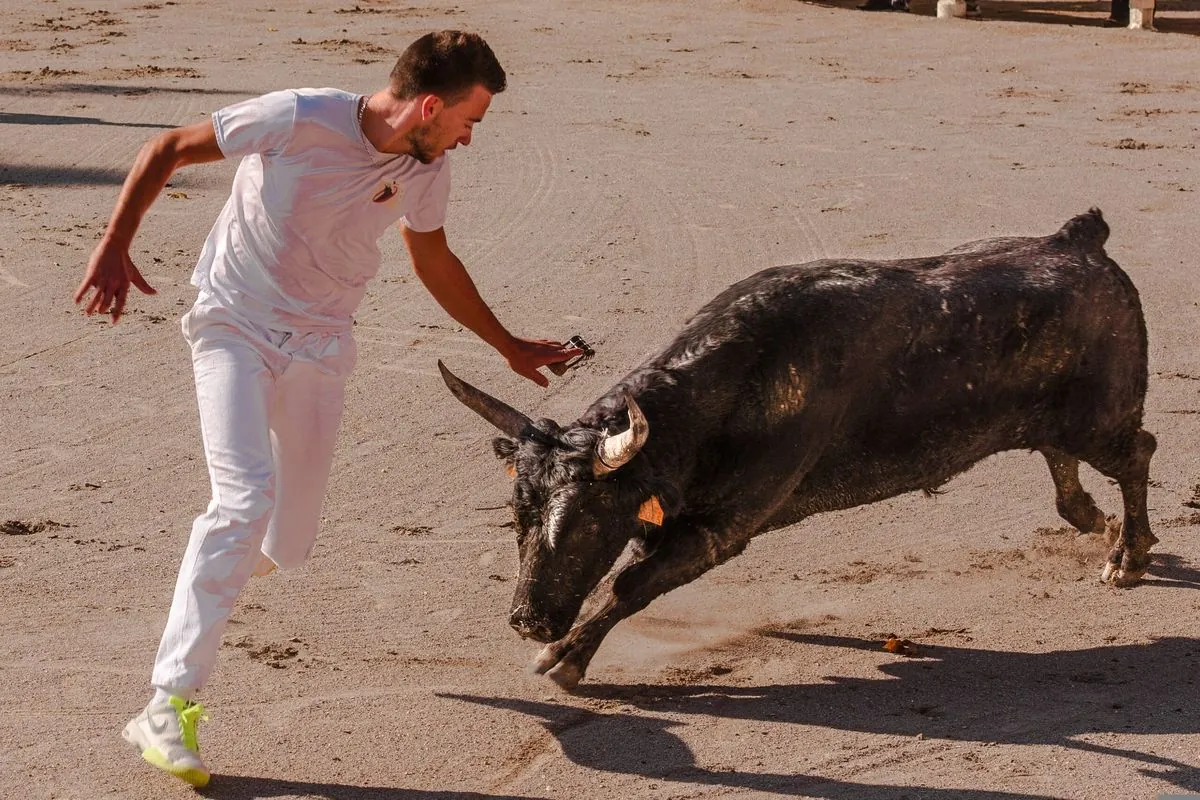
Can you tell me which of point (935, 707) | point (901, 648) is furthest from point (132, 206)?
point (901, 648)

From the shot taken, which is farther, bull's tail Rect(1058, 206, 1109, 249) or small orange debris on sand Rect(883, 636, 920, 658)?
bull's tail Rect(1058, 206, 1109, 249)

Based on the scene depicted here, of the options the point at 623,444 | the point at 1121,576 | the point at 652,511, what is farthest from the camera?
the point at 1121,576

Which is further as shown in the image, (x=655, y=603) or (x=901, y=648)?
(x=655, y=603)

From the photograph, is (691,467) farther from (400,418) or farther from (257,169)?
(400,418)

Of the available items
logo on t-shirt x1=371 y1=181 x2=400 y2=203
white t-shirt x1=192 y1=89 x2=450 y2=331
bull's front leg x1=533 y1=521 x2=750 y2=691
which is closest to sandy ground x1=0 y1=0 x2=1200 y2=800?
bull's front leg x1=533 y1=521 x2=750 y2=691

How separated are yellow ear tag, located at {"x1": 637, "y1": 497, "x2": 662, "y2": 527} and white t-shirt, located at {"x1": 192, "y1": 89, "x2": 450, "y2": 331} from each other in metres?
1.21

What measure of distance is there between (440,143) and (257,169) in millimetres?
560

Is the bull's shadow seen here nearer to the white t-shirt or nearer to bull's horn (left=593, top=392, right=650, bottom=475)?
bull's horn (left=593, top=392, right=650, bottom=475)

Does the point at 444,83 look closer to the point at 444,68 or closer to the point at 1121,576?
the point at 444,68

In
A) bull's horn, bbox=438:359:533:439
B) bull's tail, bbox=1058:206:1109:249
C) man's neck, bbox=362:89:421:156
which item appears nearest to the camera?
man's neck, bbox=362:89:421:156

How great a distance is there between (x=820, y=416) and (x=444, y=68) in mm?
2109

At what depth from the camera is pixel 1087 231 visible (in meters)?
7.21

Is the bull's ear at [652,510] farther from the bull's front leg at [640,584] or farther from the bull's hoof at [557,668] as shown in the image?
the bull's hoof at [557,668]

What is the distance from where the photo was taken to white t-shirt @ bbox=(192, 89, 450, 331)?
16.5ft
